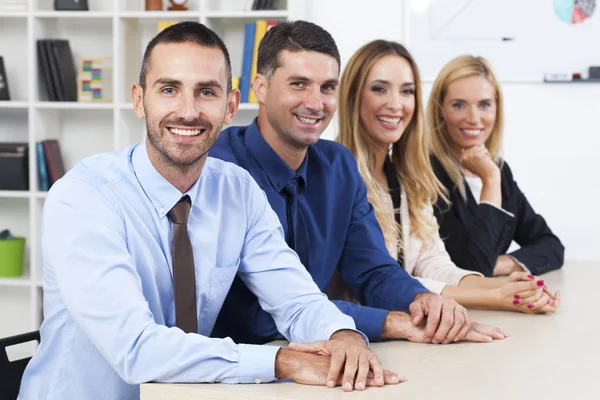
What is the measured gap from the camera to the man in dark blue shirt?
1.92 metres

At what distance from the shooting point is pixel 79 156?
408 centimetres

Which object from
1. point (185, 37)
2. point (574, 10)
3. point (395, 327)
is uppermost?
point (574, 10)

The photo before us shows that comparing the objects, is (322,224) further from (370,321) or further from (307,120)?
(370,321)

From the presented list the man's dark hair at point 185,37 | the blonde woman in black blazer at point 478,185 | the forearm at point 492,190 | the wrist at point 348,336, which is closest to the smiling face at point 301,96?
the man's dark hair at point 185,37

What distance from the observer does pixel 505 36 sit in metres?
4.04

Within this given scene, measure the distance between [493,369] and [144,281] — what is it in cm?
64

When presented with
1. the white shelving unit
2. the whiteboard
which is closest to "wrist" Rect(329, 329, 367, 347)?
the white shelving unit

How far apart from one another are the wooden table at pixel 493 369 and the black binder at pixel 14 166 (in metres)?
2.62

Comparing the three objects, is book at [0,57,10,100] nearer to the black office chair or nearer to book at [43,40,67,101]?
book at [43,40,67,101]

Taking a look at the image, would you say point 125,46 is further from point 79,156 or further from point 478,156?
point 478,156

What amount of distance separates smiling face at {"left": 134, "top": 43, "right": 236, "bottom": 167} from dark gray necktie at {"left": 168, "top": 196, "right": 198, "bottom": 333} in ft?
0.36

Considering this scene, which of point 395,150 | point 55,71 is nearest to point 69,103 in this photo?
point 55,71

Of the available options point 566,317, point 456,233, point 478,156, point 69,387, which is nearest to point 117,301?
point 69,387

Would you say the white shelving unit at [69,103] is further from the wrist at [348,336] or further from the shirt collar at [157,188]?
the wrist at [348,336]
